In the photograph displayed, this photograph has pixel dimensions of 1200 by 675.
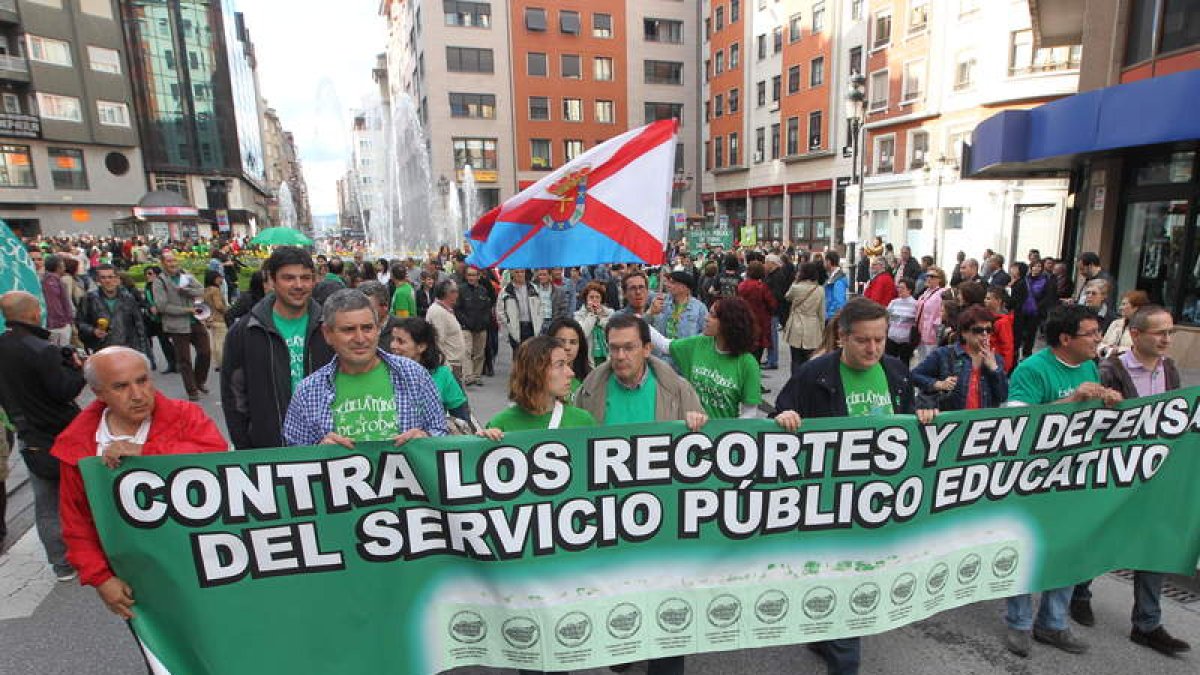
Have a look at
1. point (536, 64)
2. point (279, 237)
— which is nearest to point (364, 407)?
point (279, 237)

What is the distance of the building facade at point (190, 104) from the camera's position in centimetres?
4622

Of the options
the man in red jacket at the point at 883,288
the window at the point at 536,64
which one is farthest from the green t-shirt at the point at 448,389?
the window at the point at 536,64

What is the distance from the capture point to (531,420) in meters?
2.82

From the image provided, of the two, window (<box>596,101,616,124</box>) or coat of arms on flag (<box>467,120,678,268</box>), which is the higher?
window (<box>596,101,616,124</box>)

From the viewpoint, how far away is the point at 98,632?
364 centimetres

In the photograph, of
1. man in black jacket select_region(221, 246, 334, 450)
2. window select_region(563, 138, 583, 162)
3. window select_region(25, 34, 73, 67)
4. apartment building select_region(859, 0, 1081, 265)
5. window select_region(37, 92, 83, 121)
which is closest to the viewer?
man in black jacket select_region(221, 246, 334, 450)

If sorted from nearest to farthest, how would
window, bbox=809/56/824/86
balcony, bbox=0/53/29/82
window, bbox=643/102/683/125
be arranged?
window, bbox=809/56/824/86
balcony, bbox=0/53/29/82
window, bbox=643/102/683/125

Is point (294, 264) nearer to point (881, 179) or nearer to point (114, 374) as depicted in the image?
point (114, 374)

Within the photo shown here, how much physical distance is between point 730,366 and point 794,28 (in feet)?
127

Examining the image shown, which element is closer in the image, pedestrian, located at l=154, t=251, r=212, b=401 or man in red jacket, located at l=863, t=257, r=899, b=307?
pedestrian, located at l=154, t=251, r=212, b=401

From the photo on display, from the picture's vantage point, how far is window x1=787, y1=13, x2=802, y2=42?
118 ft

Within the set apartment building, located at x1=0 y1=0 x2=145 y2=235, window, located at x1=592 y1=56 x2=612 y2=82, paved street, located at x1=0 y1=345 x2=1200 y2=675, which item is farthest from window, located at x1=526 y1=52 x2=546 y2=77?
paved street, located at x1=0 y1=345 x2=1200 y2=675

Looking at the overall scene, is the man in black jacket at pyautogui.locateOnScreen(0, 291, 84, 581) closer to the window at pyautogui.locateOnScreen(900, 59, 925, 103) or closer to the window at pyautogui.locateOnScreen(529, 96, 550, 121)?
the window at pyautogui.locateOnScreen(900, 59, 925, 103)

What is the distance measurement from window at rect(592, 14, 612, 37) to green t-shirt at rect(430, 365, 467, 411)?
46.0 meters
